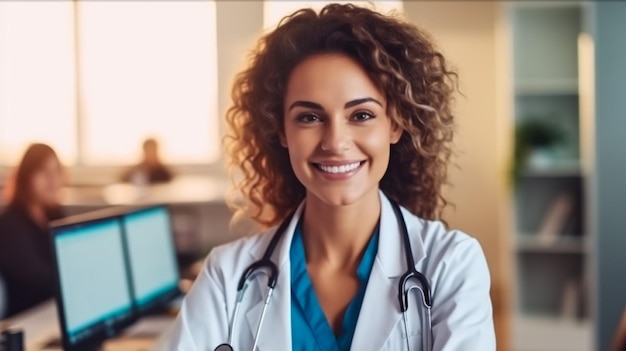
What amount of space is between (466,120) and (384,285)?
1.01m

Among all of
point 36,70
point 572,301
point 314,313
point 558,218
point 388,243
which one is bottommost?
point 572,301

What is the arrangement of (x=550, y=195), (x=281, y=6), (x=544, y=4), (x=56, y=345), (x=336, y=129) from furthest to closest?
(x=550, y=195) < (x=544, y=4) < (x=56, y=345) < (x=281, y=6) < (x=336, y=129)

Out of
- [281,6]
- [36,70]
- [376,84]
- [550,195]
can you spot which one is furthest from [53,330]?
[550,195]

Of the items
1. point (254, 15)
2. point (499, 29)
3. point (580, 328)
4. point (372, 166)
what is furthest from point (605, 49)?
point (580, 328)

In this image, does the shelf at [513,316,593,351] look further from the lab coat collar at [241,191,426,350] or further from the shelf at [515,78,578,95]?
the lab coat collar at [241,191,426,350]

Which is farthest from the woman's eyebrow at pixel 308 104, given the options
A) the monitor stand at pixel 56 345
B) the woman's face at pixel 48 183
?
the woman's face at pixel 48 183

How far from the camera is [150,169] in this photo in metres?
4.10

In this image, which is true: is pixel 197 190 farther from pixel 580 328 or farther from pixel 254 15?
pixel 254 15

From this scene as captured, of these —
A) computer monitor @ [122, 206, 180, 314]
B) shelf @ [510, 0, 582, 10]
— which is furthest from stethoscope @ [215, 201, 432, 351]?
shelf @ [510, 0, 582, 10]

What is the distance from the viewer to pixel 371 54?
1321 millimetres

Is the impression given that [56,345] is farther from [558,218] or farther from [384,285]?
[558,218]

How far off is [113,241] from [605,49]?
1231 millimetres

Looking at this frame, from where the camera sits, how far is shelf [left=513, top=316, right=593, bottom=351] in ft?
12.9

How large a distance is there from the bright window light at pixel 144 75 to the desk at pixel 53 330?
0.56m
